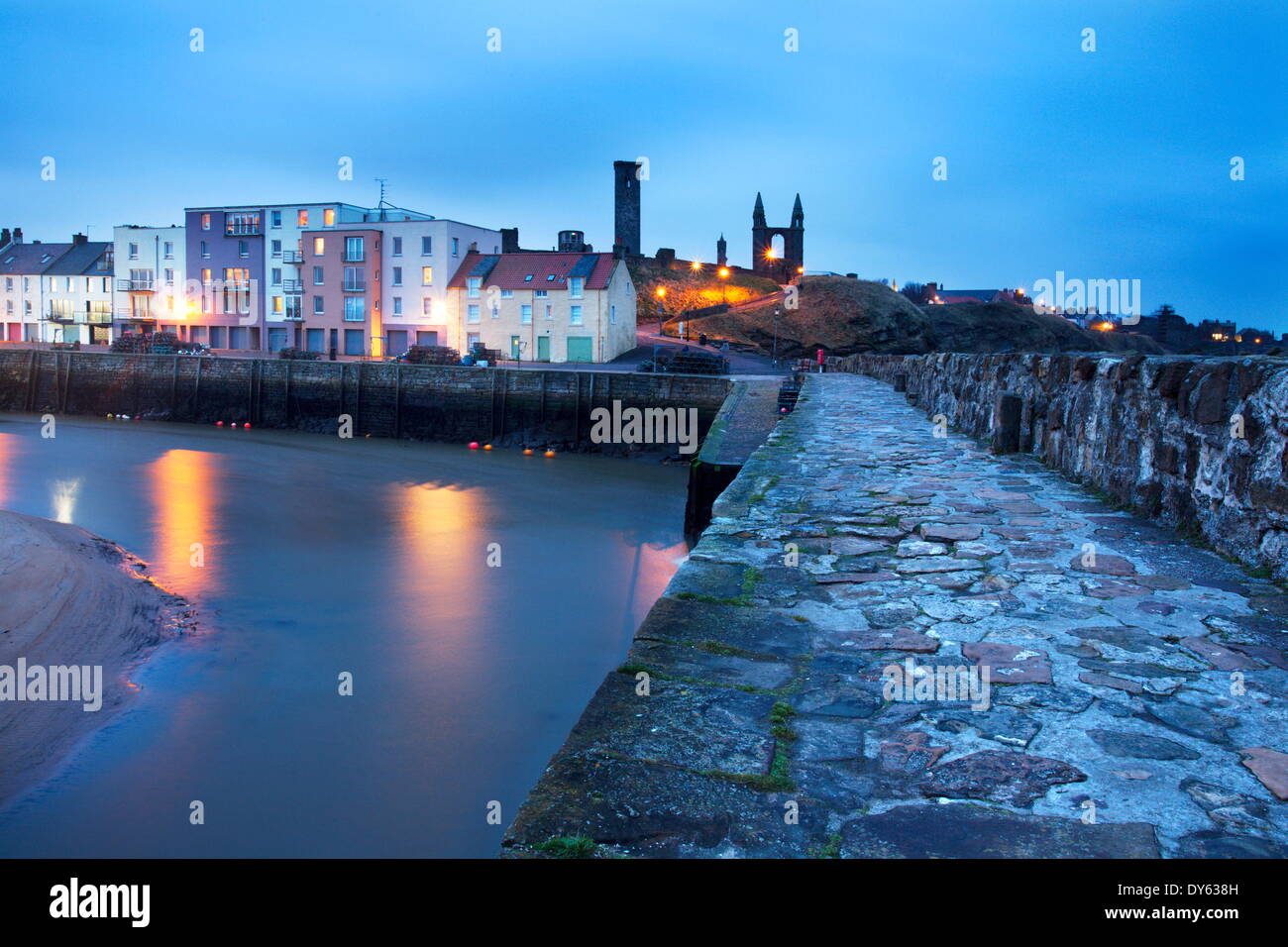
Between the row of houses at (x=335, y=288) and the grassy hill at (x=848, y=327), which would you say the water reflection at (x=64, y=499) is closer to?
the row of houses at (x=335, y=288)

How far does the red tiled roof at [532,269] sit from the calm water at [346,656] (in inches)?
1125

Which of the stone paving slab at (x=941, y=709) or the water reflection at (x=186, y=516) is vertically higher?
the stone paving slab at (x=941, y=709)

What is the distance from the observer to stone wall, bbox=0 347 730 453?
38.0m

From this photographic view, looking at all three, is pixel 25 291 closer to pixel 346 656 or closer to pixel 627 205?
pixel 627 205

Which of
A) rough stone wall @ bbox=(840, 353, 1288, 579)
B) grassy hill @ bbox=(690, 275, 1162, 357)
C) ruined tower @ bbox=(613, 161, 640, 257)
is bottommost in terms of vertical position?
rough stone wall @ bbox=(840, 353, 1288, 579)

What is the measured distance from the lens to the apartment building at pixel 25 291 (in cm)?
7294

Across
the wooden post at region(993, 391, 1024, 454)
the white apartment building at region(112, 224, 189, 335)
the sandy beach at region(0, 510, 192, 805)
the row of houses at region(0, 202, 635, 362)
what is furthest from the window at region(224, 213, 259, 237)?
the wooden post at region(993, 391, 1024, 454)

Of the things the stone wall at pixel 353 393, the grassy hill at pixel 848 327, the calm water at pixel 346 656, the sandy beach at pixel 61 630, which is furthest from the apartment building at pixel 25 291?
the sandy beach at pixel 61 630

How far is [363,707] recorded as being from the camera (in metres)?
9.96

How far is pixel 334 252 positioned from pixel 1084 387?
57197 mm

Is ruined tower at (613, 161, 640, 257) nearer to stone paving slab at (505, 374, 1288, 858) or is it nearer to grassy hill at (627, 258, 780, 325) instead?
grassy hill at (627, 258, 780, 325)

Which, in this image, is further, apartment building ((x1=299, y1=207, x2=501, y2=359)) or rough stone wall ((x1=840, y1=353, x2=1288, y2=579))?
apartment building ((x1=299, y1=207, x2=501, y2=359))

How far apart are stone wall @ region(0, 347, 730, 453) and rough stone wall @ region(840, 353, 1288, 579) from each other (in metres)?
27.6

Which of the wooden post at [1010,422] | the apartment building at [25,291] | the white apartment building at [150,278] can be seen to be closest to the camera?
the wooden post at [1010,422]
